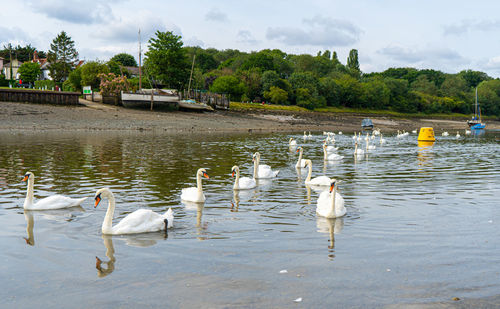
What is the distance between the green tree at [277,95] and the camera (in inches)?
3588

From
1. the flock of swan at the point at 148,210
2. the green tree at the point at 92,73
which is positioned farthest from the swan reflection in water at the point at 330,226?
the green tree at the point at 92,73

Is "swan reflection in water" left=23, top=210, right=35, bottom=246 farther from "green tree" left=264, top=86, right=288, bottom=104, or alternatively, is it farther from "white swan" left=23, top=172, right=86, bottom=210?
"green tree" left=264, top=86, right=288, bottom=104

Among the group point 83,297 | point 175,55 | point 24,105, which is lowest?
point 83,297

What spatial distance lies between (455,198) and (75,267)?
11.2m

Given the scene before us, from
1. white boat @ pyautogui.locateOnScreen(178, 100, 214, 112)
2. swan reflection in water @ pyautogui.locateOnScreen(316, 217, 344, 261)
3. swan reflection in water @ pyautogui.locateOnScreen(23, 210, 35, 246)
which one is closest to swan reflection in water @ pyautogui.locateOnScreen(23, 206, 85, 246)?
swan reflection in water @ pyautogui.locateOnScreen(23, 210, 35, 246)

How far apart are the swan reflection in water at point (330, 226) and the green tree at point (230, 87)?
81.1 metres

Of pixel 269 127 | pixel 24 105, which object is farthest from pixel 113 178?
pixel 269 127

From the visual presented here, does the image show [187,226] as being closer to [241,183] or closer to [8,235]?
[8,235]

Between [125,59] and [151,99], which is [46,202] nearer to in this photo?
[151,99]

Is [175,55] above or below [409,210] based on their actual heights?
above

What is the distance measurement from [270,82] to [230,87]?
996cm

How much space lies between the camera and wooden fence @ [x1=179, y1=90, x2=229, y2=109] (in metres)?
70.4

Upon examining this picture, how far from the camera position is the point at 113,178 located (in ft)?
55.9

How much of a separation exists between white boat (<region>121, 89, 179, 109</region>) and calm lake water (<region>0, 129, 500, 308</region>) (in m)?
42.6
